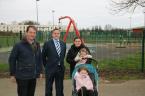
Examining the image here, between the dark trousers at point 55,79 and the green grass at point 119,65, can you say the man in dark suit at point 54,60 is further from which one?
the green grass at point 119,65

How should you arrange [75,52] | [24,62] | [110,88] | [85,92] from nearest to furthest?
[24,62] → [85,92] → [75,52] → [110,88]

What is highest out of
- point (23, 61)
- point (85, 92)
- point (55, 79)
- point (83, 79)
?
point (23, 61)

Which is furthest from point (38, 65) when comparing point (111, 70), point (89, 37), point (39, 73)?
point (89, 37)

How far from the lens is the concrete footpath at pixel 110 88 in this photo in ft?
32.4

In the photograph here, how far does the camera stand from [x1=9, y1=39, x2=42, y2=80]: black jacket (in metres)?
7.03

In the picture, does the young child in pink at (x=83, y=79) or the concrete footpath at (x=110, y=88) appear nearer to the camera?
the young child in pink at (x=83, y=79)

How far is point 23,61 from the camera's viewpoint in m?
7.03

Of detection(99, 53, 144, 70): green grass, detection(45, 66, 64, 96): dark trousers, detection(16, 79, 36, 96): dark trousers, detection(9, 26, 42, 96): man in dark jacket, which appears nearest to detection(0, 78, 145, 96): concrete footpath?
detection(45, 66, 64, 96): dark trousers

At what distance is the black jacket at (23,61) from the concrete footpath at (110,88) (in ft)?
9.26

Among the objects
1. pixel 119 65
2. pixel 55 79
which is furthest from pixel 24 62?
pixel 119 65

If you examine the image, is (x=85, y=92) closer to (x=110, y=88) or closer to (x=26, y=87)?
(x=26, y=87)

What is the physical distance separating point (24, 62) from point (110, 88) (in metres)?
4.27

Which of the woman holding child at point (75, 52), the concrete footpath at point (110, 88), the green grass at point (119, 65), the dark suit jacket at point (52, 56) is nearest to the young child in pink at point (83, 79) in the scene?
the woman holding child at point (75, 52)

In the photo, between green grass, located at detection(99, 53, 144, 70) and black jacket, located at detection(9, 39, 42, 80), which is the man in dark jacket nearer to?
black jacket, located at detection(9, 39, 42, 80)
